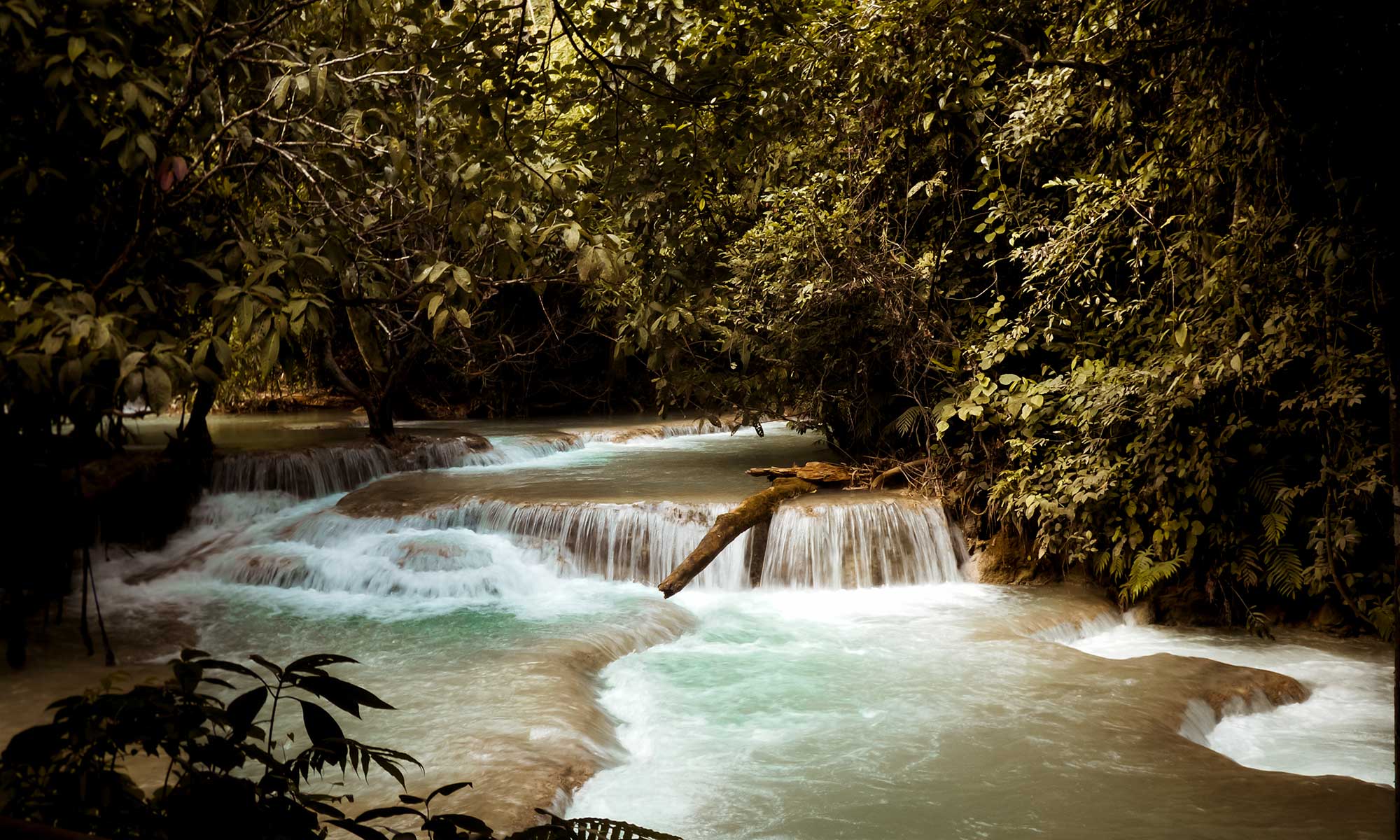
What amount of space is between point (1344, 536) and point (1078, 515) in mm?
2020

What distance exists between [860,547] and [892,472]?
1645 millimetres

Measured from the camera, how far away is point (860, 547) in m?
9.44

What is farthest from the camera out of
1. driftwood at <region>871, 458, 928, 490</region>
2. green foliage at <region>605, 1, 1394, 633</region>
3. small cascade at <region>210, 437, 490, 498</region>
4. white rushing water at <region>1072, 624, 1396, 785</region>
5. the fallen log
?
small cascade at <region>210, 437, 490, 498</region>

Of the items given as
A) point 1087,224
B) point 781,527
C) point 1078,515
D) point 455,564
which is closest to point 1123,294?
point 1087,224

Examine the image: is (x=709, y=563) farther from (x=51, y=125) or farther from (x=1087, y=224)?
(x=51, y=125)

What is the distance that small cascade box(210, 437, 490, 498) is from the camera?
12.6 meters

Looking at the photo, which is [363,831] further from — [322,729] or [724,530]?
[724,530]

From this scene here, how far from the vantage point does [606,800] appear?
16.5 ft

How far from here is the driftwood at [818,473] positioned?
10.7 metres

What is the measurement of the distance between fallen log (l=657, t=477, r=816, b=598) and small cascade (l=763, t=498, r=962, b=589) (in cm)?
22

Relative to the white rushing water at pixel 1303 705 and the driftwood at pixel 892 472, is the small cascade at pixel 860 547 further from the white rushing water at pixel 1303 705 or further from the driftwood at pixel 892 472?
the white rushing water at pixel 1303 705

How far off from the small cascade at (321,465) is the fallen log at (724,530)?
633cm

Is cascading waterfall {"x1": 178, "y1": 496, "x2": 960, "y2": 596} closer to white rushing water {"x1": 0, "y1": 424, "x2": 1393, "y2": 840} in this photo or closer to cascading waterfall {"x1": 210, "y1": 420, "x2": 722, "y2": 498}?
white rushing water {"x1": 0, "y1": 424, "x2": 1393, "y2": 840}

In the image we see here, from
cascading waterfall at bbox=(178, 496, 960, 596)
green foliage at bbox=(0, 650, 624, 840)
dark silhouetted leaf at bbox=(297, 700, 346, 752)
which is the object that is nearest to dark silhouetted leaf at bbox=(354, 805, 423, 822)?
green foliage at bbox=(0, 650, 624, 840)
